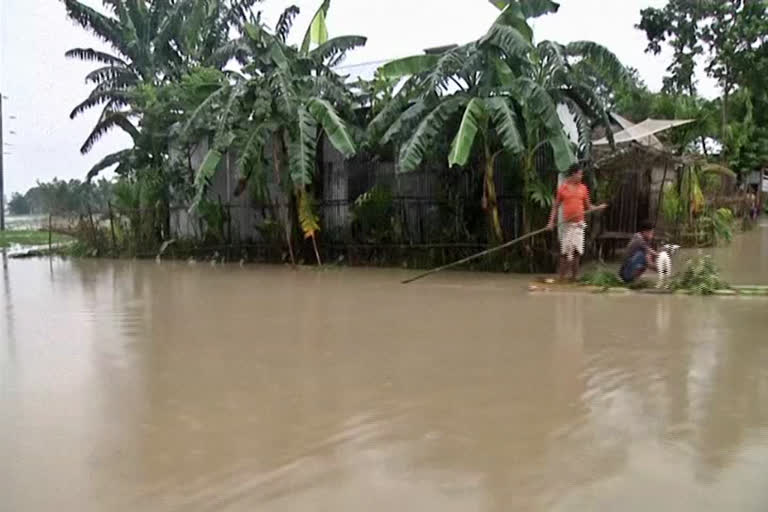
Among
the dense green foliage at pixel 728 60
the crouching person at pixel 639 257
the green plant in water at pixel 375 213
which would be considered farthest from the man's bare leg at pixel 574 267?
the dense green foliage at pixel 728 60

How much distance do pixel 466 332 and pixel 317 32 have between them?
9317 millimetres

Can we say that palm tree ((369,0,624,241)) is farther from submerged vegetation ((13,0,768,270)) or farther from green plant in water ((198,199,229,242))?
green plant in water ((198,199,229,242))

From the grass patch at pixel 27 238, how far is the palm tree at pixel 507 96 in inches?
586

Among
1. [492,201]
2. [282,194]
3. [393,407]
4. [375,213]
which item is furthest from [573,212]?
[282,194]

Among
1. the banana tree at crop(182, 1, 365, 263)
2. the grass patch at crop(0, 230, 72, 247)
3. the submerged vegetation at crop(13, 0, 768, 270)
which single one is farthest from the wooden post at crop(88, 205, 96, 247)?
the banana tree at crop(182, 1, 365, 263)

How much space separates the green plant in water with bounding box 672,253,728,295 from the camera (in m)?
8.79

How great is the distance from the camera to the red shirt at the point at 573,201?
32.0 ft

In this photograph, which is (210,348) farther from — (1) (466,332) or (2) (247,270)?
(2) (247,270)

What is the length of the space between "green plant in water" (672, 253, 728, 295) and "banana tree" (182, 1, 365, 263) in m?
5.76

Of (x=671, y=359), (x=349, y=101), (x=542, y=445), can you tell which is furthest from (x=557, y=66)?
(x=542, y=445)

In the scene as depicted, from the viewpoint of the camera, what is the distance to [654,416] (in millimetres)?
4215

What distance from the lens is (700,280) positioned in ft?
29.1

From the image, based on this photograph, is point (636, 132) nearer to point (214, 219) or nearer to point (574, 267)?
point (574, 267)

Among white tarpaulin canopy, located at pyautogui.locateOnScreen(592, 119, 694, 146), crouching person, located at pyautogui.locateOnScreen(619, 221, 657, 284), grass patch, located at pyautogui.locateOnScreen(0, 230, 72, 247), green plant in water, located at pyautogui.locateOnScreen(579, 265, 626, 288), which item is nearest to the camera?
crouching person, located at pyautogui.locateOnScreen(619, 221, 657, 284)
